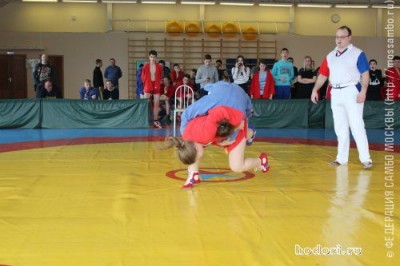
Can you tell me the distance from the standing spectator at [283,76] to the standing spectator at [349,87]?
537cm

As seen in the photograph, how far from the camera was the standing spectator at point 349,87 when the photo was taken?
5.55 meters

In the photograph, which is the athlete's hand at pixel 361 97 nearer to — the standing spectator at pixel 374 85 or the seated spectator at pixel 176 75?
the standing spectator at pixel 374 85

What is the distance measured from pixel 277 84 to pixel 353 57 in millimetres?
5975

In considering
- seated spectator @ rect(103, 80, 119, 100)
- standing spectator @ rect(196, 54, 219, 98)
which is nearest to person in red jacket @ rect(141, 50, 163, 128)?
standing spectator @ rect(196, 54, 219, 98)

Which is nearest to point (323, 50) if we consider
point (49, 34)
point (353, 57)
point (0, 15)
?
point (49, 34)

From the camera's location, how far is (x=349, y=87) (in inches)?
221

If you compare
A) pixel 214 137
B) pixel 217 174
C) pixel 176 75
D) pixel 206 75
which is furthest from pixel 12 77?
pixel 214 137

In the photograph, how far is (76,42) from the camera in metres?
18.6

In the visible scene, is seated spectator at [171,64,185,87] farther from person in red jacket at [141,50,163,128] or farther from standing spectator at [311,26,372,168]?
standing spectator at [311,26,372,168]

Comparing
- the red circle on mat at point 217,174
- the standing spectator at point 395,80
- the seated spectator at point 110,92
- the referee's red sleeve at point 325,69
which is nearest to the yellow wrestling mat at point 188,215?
the red circle on mat at point 217,174

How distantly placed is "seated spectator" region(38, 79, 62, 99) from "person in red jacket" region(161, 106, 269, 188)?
27.0ft

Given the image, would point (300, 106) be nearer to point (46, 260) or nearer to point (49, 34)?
point (46, 260)

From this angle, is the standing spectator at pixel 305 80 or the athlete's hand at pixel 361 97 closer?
the athlete's hand at pixel 361 97

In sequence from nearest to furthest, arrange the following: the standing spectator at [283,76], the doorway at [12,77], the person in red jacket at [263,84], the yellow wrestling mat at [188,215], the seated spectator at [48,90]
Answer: the yellow wrestling mat at [188,215]
the standing spectator at [283,76]
the person in red jacket at [263,84]
the seated spectator at [48,90]
the doorway at [12,77]
